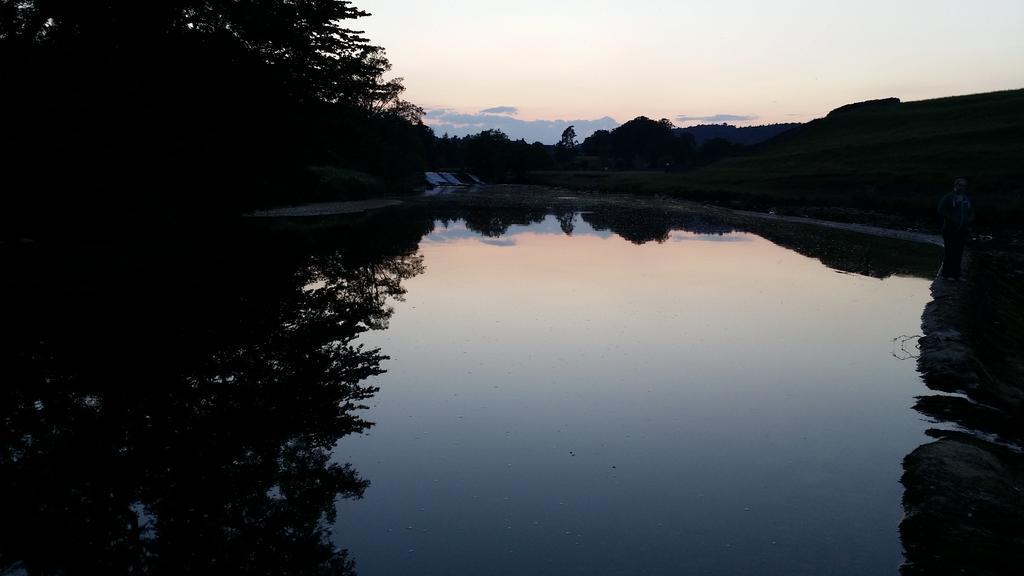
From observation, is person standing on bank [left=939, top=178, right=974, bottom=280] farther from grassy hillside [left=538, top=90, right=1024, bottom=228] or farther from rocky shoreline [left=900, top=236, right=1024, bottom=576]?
grassy hillside [left=538, top=90, right=1024, bottom=228]

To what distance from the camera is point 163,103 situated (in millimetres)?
31641

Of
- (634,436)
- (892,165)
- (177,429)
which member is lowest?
(634,436)

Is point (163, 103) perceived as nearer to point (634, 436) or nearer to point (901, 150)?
point (634, 436)

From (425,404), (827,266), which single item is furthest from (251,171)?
(827,266)

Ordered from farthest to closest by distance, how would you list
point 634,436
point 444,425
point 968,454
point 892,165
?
1. point 892,165
2. point 444,425
3. point 634,436
4. point 968,454

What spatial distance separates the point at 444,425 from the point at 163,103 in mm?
26547

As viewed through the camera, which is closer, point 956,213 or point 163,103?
point 956,213

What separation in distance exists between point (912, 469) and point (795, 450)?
1741 mm

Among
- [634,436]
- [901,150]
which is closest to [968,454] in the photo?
[634,436]

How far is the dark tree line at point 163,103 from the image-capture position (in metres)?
27.7

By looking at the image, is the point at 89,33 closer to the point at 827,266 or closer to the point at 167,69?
the point at 167,69

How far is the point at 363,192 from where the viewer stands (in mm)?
83625

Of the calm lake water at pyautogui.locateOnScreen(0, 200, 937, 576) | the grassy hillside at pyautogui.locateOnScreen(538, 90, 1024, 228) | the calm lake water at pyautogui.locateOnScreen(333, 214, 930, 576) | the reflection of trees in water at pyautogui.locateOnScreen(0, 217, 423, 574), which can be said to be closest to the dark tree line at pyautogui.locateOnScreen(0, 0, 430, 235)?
the calm lake water at pyautogui.locateOnScreen(0, 200, 937, 576)

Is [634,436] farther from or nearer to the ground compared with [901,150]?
nearer to the ground
